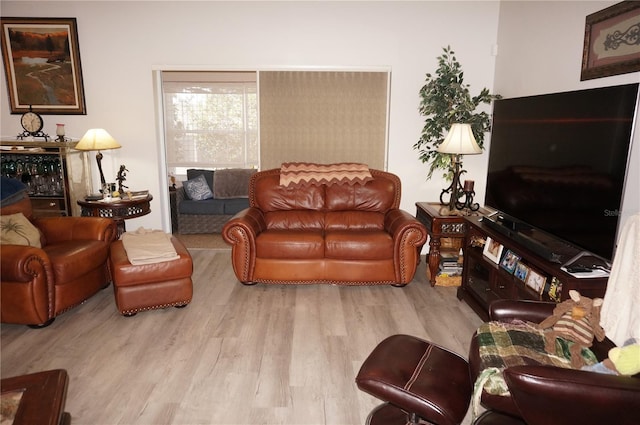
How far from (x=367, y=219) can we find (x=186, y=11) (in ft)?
9.65

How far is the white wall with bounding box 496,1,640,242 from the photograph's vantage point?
8.16 feet

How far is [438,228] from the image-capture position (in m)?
3.71

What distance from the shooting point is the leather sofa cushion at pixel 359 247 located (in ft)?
12.0

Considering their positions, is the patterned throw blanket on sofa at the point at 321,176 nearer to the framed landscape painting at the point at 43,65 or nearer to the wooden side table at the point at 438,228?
the wooden side table at the point at 438,228

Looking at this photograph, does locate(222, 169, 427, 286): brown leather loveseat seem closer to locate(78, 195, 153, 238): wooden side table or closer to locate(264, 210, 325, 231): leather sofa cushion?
locate(264, 210, 325, 231): leather sofa cushion

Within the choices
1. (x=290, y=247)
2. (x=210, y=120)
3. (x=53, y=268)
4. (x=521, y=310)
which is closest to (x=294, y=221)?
(x=290, y=247)

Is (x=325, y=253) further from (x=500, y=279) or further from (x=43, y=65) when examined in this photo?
(x=43, y=65)

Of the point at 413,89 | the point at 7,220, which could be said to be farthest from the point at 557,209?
the point at 7,220

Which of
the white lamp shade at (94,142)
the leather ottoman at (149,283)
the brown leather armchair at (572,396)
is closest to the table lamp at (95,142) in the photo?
the white lamp shade at (94,142)

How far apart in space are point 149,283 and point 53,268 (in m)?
0.65

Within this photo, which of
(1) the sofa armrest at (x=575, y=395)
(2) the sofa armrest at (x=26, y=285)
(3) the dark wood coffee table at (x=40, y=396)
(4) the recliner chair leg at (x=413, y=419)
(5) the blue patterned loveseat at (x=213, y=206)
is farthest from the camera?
(5) the blue patterned loveseat at (x=213, y=206)

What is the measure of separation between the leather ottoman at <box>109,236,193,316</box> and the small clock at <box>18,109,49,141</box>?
7.38 ft

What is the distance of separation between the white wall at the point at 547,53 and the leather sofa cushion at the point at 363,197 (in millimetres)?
1538

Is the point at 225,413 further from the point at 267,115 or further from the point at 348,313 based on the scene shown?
the point at 267,115
